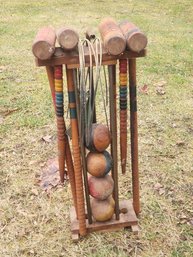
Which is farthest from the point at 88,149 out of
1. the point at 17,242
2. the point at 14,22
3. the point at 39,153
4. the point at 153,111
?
the point at 14,22

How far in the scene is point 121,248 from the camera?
2736 mm

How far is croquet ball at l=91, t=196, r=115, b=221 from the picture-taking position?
2.69 meters

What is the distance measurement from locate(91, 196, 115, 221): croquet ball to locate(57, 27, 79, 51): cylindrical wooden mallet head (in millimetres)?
1151

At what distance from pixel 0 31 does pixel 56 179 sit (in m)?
4.70

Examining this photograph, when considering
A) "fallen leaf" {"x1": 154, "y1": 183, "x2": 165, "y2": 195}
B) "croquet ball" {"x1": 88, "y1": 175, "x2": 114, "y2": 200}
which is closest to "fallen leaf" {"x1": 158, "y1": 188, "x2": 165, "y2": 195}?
"fallen leaf" {"x1": 154, "y1": 183, "x2": 165, "y2": 195}

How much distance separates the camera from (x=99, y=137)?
91.9 inches

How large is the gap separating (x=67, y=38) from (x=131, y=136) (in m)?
0.83

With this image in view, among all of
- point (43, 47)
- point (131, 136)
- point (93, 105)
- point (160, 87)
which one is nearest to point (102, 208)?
point (131, 136)

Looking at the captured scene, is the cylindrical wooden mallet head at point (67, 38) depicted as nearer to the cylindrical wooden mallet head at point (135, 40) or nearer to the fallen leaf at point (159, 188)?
the cylindrical wooden mallet head at point (135, 40)

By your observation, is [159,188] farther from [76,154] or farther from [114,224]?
[76,154]

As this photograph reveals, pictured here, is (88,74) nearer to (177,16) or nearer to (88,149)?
(88,149)

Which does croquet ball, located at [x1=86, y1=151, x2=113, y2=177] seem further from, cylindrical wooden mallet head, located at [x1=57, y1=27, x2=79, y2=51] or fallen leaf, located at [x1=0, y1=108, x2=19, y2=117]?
fallen leaf, located at [x1=0, y1=108, x2=19, y2=117]

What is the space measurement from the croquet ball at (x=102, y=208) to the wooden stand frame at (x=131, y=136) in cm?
10

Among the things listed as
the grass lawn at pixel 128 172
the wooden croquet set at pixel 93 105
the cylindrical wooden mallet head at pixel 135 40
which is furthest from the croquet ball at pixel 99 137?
the grass lawn at pixel 128 172
